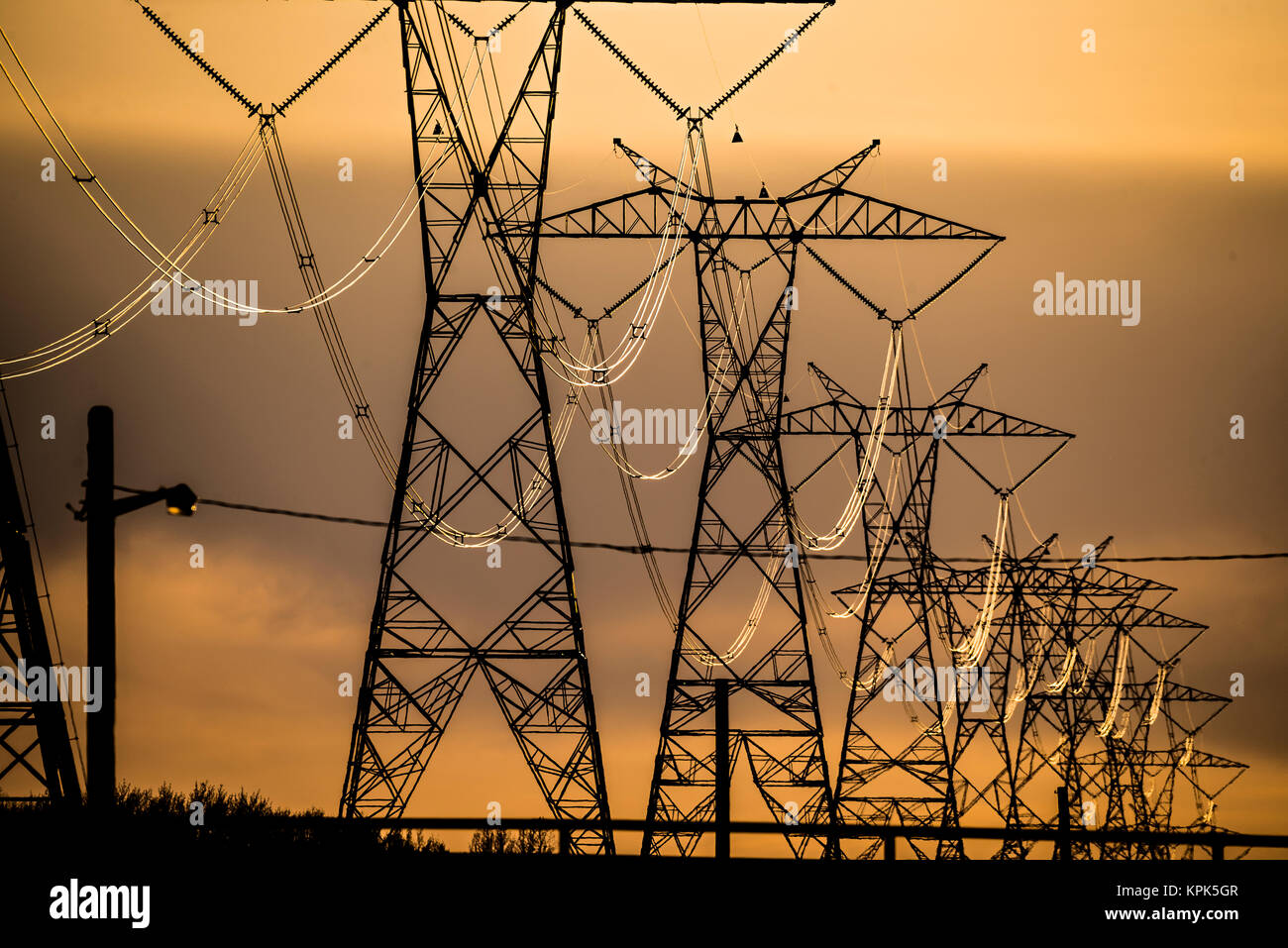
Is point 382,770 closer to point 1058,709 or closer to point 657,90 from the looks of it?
point 657,90

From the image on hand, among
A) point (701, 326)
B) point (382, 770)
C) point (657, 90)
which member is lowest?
point (382, 770)

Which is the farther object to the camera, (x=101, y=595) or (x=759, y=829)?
(x=759, y=829)

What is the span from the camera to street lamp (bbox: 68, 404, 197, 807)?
19247mm

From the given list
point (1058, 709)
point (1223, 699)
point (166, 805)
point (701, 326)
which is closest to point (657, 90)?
point (701, 326)

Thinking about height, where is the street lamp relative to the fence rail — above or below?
above

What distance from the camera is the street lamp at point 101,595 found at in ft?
63.1

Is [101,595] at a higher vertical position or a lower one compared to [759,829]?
higher

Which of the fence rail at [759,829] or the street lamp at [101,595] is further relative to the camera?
the fence rail at [759,829]

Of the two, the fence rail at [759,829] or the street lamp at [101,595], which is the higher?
the street lamp at [101,595]

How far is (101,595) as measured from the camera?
64.4 ft

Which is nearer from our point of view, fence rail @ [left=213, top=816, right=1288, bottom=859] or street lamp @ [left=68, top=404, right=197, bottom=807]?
street lamp @ [left=68, top=404, right=197, bottom=807]
